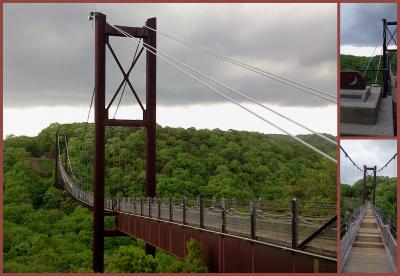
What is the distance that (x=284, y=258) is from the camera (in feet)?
28.0

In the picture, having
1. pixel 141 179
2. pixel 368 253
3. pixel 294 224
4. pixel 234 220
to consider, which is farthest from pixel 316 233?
pixel 141 179

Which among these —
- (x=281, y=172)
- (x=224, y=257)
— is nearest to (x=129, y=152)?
(x=281, y=172)

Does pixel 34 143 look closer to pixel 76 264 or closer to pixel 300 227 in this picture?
pixel 76 264

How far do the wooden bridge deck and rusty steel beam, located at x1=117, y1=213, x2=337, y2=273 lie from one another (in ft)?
1.44

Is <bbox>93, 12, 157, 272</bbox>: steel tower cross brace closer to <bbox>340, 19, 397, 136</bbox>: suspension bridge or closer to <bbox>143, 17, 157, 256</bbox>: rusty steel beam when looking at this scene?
<bbox>143, 17, 157, 256</bbox>: rusty steel beam

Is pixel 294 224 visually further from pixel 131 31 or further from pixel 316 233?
pixel 131 31

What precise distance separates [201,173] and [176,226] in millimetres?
34805

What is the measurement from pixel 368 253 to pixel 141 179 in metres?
44.8

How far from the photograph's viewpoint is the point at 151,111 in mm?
26672

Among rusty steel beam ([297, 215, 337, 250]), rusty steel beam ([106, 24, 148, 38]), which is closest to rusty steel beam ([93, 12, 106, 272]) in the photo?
rusty steel beam ([106, 24, 148, 38])

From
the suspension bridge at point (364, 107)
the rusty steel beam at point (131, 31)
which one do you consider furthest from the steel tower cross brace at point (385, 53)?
the rusty steel beam at point (131, 31)

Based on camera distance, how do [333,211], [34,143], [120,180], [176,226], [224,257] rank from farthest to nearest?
1. [34,143]
2. [120,180]
3. [176,226]
4. [224,257]
5. [333,211]

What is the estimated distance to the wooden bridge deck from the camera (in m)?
6.35

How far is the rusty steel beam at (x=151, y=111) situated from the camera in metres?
26.4
